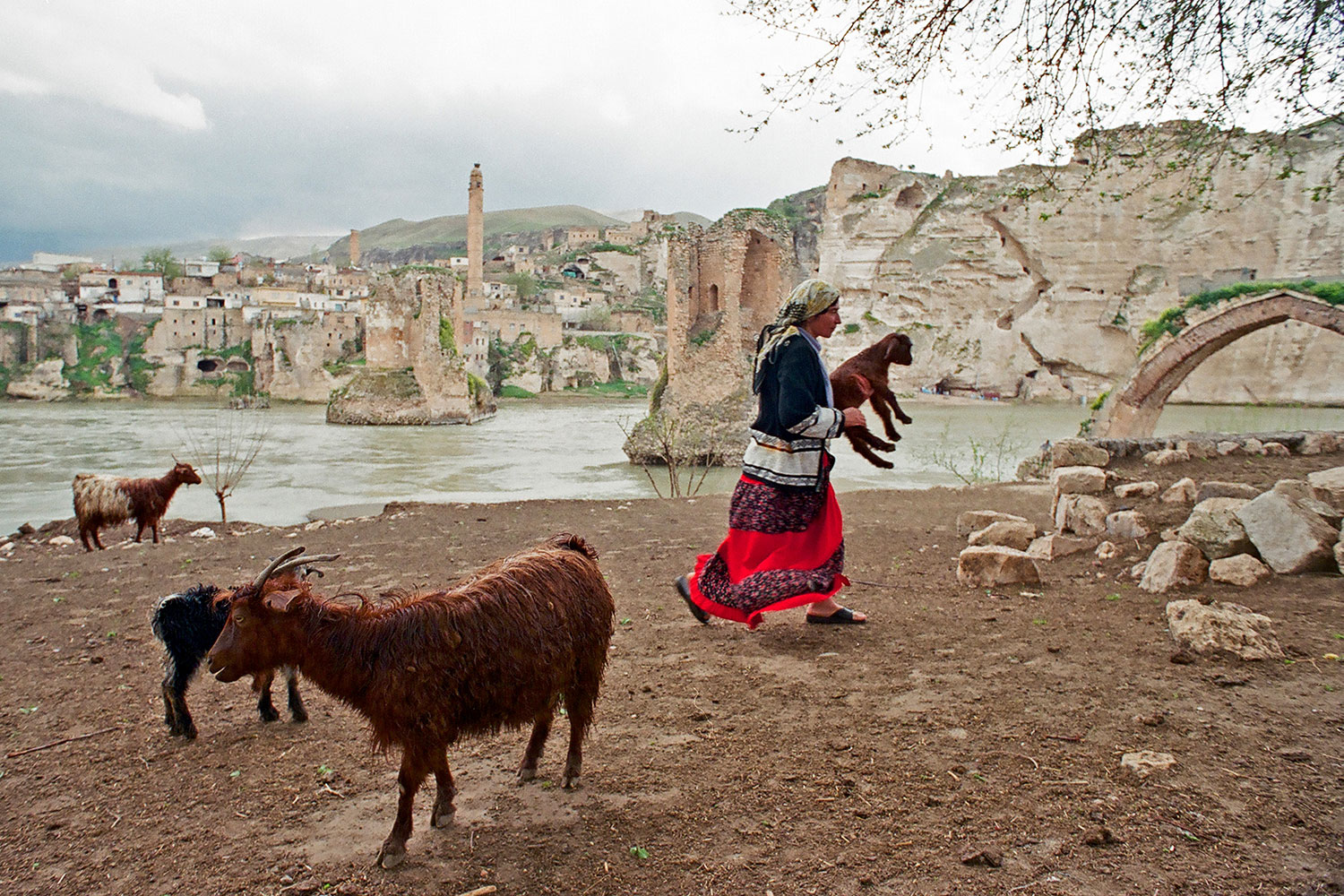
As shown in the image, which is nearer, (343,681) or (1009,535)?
(343,681)

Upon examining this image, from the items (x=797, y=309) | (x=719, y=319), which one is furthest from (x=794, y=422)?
(x=719, y=319)

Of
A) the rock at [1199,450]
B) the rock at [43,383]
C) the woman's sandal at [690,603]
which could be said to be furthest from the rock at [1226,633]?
the rock at [43,383]

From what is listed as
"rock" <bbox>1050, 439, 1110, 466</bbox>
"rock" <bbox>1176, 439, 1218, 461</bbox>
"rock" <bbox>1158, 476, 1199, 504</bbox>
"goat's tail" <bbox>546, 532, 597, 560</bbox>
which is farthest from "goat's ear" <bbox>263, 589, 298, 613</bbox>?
"rock" <bbox>1176, 439, 1218, 461</bbox>

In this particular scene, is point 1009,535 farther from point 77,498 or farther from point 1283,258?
point 1283,258

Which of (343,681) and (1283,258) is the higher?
(1283,258)

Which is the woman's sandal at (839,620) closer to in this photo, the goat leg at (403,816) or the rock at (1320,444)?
the goat leg at (403,816)

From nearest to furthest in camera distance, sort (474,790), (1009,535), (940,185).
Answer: (474,790)
(1009,535)
(940,185)

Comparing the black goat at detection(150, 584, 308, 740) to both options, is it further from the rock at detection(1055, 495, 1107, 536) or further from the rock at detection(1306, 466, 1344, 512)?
the rock at detection(1306, 466, 1344, 512)

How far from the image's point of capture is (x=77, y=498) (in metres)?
9.49

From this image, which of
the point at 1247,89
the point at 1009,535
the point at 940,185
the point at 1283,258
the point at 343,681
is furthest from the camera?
the point at 940,185

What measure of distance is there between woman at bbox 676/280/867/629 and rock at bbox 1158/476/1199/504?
3489 millimetres

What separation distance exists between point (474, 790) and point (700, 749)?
843mm

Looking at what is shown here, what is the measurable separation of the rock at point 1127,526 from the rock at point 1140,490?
0.57 meters

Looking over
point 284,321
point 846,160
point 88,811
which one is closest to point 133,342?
point 284,321
